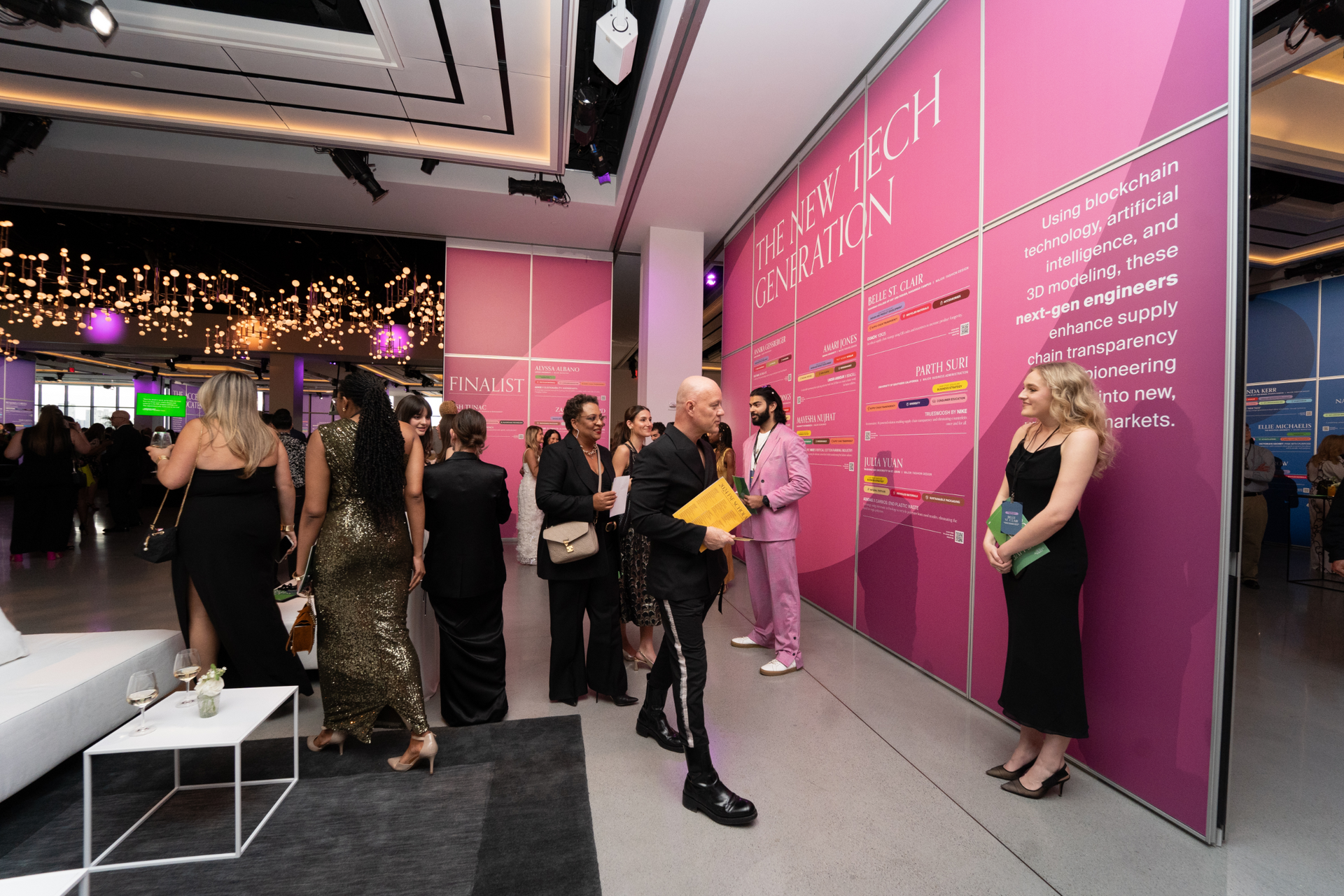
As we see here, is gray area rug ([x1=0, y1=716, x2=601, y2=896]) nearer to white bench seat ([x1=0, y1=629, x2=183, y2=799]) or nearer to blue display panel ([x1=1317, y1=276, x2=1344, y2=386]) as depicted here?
white bench seat ([x1=0, y1=629, x2=183, y2=799])

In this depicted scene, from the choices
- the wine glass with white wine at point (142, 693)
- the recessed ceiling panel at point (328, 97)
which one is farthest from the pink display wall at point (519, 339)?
the wine glass with white wine at point (142, 693)

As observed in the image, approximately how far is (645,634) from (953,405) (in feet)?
7.59

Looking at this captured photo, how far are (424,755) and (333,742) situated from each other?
1.64 feet

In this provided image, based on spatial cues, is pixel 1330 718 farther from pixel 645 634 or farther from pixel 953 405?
pixel 645 634

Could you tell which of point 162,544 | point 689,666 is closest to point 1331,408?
point 689,666

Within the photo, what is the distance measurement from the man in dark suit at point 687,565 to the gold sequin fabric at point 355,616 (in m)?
1.15

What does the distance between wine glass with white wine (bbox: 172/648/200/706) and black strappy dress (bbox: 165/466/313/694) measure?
55 cm

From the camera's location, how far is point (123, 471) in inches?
329

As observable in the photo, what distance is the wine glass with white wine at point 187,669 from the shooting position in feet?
6.21

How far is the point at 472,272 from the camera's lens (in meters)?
8.27

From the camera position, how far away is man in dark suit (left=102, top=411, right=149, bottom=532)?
26.7ft

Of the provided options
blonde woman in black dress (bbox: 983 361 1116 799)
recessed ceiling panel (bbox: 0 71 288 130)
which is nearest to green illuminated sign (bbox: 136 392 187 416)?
recessed ceiling panel (bbox: 0 71 288 130)

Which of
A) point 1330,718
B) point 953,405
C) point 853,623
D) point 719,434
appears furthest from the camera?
point 719,434

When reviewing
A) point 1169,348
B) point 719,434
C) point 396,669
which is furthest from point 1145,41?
point 396,669
